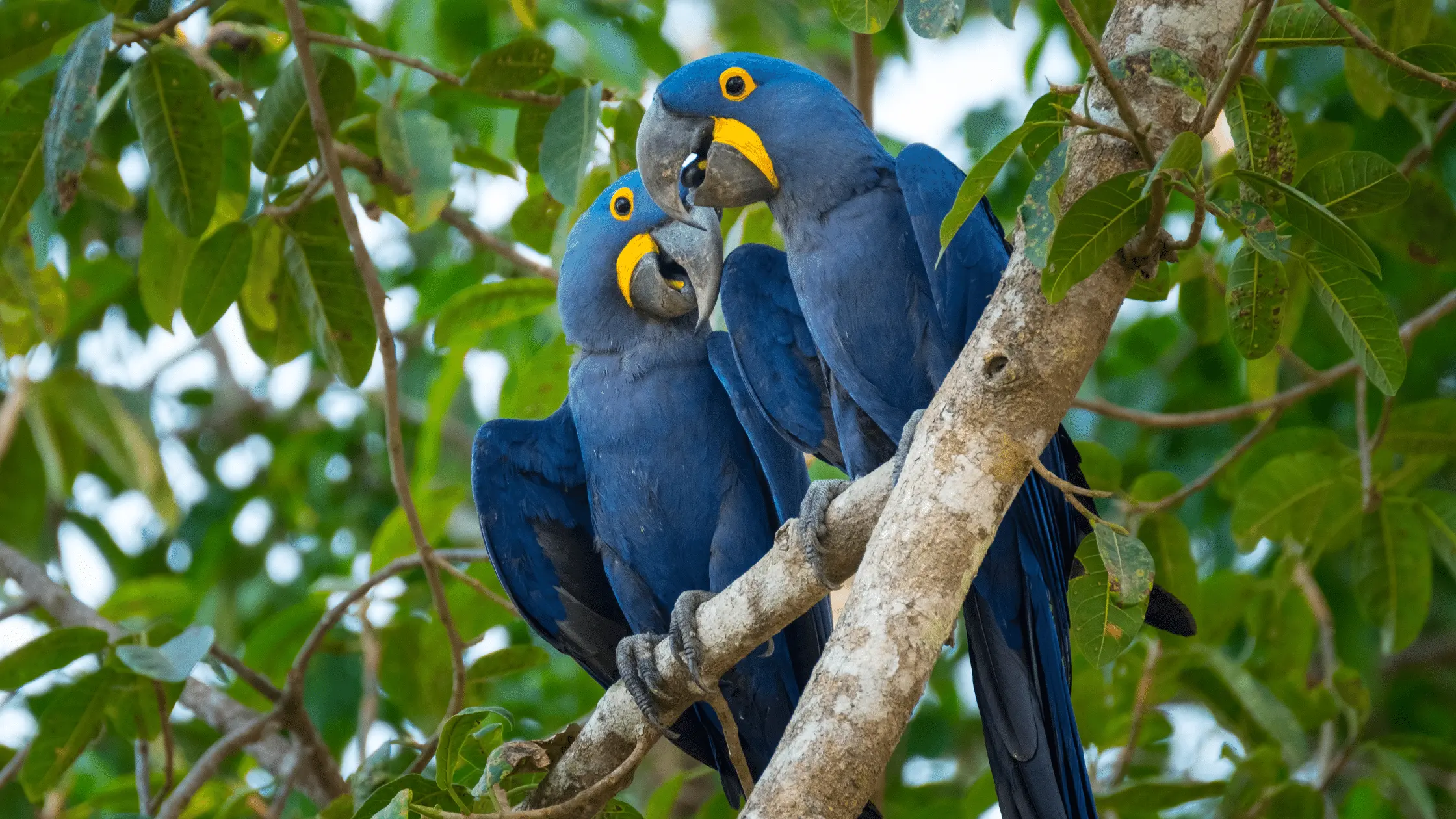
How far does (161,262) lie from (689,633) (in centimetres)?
157

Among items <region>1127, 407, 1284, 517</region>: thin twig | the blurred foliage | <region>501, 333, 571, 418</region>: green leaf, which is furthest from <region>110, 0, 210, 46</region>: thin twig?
<region>1127, 407, 1284, 517</region>: thin twig

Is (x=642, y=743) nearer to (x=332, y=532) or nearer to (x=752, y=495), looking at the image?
(x=752, y=495)

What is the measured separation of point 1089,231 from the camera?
59.2 inches

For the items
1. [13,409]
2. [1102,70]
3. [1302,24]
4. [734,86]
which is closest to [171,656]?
[734,86]

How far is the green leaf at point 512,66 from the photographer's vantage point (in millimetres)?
2674

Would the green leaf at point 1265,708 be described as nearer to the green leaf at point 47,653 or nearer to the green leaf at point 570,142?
the green leaf at point 570,142

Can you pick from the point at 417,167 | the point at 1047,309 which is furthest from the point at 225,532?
the point at 1047,309

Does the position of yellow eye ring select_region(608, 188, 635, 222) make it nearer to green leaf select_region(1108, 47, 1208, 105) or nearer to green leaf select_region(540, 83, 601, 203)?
green leaf select_region(540, 83, 601, 203)

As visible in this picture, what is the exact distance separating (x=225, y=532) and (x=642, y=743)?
337cm

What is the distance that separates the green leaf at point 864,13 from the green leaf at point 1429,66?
0.77m

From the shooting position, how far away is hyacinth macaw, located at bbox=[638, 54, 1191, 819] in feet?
6.97

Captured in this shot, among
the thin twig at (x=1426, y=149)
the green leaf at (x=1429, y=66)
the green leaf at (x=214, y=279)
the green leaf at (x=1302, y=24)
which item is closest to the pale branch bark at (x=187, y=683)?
the green leaf at (x=214, y=279)

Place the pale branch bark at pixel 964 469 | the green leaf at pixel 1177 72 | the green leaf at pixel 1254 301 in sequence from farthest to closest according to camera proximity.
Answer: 1. the green leaf at pixel 1254 301
2. the green leaf at pixel 1177 72
3. the pale branch bark at pixel 964 469

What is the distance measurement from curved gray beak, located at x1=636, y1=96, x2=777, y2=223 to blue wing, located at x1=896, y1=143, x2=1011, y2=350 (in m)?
0.35
